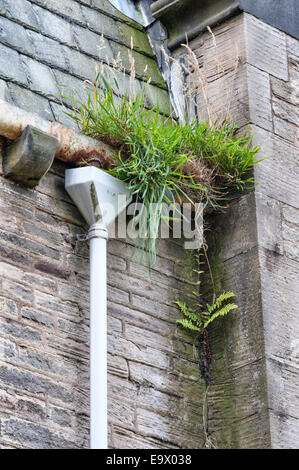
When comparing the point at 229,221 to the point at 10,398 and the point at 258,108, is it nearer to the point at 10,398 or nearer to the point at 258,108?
the point at 258,108

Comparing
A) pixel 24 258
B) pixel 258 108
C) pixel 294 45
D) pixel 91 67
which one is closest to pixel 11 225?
pixel 24 258

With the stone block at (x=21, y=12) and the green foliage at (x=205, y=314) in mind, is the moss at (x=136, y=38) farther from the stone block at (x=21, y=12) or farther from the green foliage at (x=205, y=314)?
the green foliage at (x=205, y=314)

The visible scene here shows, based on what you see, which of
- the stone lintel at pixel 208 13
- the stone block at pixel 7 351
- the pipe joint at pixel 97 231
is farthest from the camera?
the stone lintel at pixel 208 13

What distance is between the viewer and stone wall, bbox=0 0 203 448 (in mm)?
4336

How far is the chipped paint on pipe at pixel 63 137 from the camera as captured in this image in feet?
15.0

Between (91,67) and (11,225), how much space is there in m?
1.12

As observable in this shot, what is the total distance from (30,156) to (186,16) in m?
1.68

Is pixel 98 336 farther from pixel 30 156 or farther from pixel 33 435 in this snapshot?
pixel 30 156

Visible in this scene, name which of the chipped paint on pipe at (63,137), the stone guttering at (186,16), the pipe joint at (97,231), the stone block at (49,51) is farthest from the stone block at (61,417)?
the stone guttering at (186,16)

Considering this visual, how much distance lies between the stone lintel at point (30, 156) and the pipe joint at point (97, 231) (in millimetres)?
322

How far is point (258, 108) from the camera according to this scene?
5418mm

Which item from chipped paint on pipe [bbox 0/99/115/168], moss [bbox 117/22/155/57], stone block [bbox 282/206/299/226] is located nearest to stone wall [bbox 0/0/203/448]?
chipped paint on pipe [bbox 0/99/115/168]

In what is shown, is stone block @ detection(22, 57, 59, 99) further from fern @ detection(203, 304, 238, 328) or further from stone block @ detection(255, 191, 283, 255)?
fern @ detection(203, 304, 238, 328)

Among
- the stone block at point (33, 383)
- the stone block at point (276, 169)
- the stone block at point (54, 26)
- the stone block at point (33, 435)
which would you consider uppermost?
the stone block at point (54, 26)
